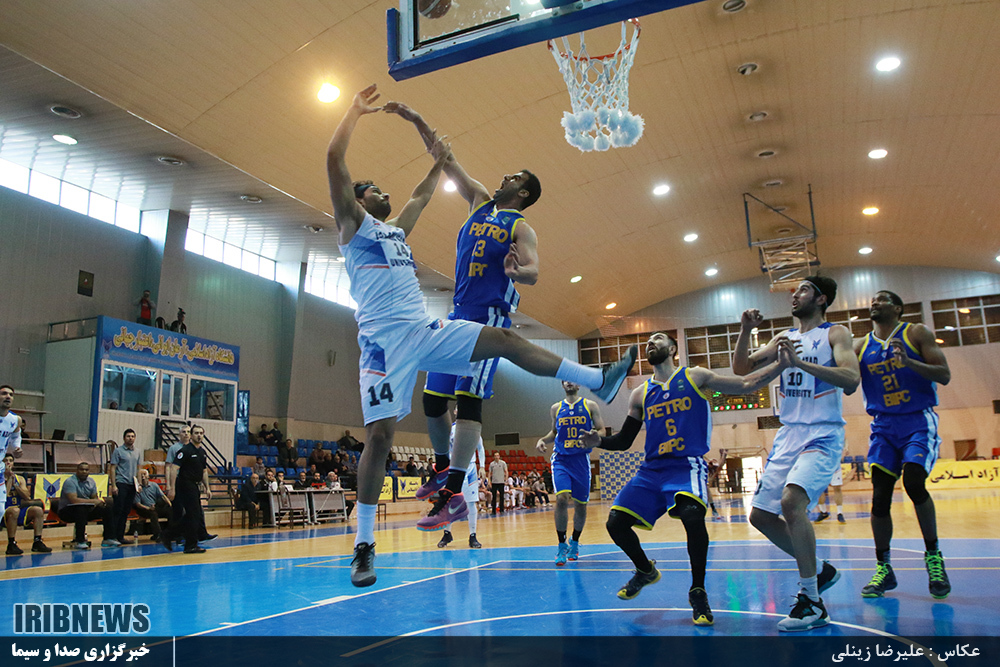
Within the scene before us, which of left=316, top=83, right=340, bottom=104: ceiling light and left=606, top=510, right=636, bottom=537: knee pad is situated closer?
left=606, top=510, right=636, bottom=537: knee pad

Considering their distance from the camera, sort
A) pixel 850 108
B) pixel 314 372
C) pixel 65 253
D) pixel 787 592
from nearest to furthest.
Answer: pixel 787 592 → pixel 850 108 → pixel 65 253 → pixel 314 372

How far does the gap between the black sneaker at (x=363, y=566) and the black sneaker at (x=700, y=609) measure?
1.82 metres

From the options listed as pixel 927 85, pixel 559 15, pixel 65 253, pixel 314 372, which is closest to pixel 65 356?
pixel 65 253

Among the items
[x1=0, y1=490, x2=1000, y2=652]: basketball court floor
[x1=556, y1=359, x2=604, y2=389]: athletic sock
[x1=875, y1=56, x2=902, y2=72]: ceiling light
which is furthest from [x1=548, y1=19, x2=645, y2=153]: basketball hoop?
[x1=875, y1=56, x2=902, y2=72]: ceiling light

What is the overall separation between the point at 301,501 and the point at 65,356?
705 centimetres

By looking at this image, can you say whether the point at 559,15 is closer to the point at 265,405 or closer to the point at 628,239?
the point at 628,239

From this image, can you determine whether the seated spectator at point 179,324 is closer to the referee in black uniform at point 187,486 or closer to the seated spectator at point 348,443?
the seated spectator at point 348,443

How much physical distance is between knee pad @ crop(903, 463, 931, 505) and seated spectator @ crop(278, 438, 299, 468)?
19815 millimetres

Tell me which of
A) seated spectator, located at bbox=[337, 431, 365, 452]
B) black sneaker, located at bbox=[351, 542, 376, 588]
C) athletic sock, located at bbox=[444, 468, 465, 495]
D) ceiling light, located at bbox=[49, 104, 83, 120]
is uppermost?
ceiling light, located at bbox=[49, 104, 83, 120]

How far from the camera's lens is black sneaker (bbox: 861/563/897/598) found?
188 inches

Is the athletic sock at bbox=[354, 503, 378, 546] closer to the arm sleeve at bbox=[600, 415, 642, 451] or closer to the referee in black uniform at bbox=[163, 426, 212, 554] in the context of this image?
the arm sleeve at bbox=[600, 415, 642, 451]

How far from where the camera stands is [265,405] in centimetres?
2489

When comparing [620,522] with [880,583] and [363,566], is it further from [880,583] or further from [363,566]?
[363,566]

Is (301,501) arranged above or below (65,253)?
below
